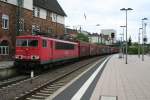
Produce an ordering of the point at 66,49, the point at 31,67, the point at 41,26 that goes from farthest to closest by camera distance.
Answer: the point at 41,26 < the point at 66,49 < the point at 31,67

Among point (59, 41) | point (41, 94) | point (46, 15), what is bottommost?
point (41, 94)

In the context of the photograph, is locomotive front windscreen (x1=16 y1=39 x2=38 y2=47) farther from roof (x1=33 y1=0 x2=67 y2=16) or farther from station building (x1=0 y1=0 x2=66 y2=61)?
roof (x1=33 y1=0 x2=67 y2=16)

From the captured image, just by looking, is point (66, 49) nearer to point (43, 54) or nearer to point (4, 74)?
point (43, 54)

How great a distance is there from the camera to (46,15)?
60938mm

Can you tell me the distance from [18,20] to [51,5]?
70.8ft

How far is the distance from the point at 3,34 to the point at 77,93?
27.0 meters

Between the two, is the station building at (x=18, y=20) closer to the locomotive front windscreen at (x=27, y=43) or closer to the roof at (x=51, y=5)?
the roof at (x=51, y=5)

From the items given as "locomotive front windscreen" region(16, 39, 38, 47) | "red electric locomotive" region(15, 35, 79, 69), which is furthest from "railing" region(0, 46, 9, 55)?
"locomotive front windscreen" region(16, 39, 38, 47)

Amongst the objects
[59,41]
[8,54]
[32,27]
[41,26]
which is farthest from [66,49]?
[41,26]

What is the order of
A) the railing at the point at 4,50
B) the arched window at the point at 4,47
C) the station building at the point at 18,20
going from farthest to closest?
the station building at the point at 18,20
the arched window at the point at 4,47
the railing at the point at 4,50

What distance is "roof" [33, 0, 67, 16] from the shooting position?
57.5 metres

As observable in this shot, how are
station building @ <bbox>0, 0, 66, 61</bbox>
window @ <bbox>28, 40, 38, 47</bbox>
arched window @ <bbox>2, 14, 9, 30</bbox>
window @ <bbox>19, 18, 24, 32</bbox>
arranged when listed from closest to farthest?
window @ <bbox>28, 40, 38, 47</bbox>, station building @ <bbox>0, 0, 66, 61</bbox>, arched window @ <bbox>2, 14, 9, 30</bbox>, window @ <bbox>19, 18, 24, 32</bbox>

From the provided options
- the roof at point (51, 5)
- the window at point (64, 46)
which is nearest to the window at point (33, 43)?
the window at point (64, 46)

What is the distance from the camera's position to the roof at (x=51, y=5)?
2264 inches
